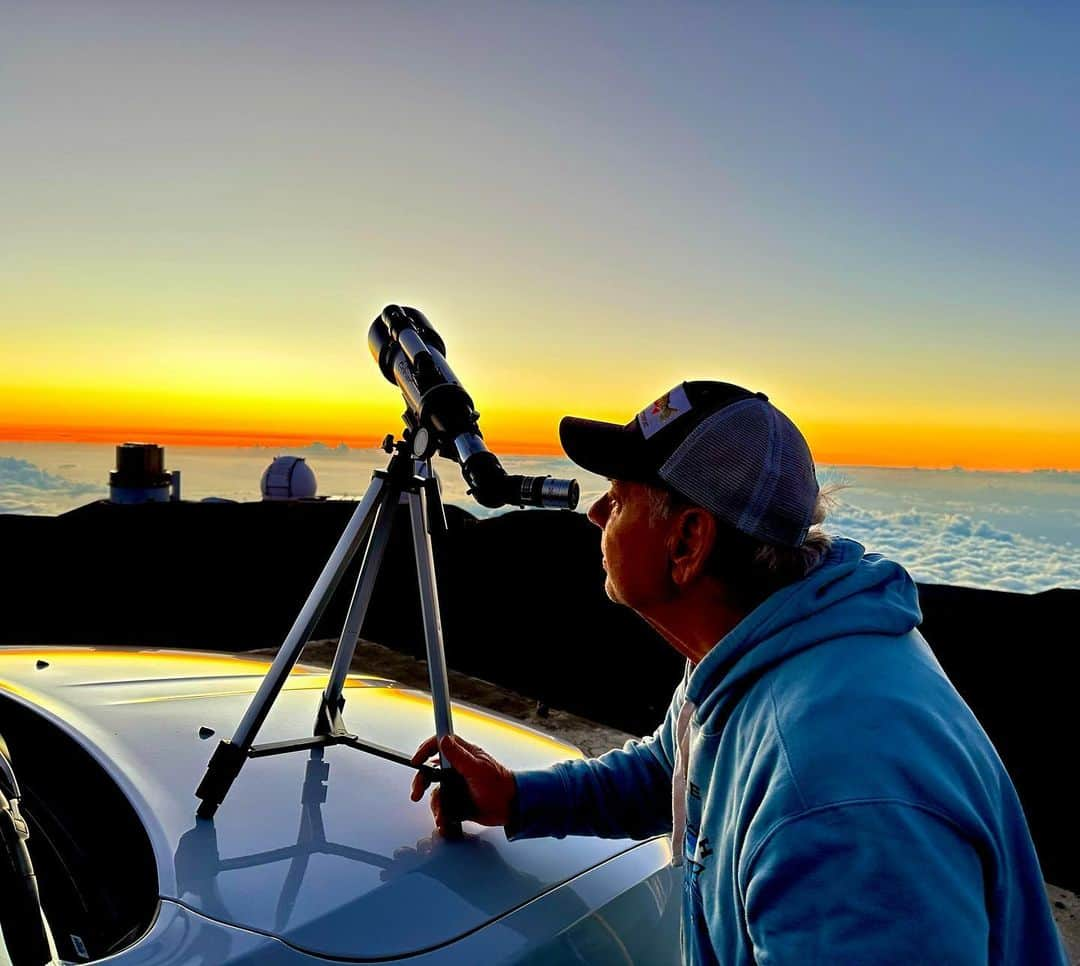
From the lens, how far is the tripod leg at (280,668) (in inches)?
63.2

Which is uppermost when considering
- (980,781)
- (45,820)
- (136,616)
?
(980,781)

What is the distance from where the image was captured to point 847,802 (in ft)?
3.40

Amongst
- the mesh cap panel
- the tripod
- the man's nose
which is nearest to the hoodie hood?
the mesh cap panel

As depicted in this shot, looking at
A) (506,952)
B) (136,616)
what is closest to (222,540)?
(136,616)

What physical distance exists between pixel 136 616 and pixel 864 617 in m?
10.1

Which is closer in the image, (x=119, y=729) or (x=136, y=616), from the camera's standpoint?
(x=119, y=729)

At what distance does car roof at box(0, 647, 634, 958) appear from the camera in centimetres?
134

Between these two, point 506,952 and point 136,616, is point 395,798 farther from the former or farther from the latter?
point 136,616

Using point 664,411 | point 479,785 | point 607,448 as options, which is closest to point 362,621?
point 479,785

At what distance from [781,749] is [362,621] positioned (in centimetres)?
117

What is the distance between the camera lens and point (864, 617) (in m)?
1.27

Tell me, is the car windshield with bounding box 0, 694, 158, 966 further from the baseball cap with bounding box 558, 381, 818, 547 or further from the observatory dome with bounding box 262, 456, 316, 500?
the observatory dome with bounding box 262, 456, 316, 500

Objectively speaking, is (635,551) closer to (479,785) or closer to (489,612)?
(479,785)

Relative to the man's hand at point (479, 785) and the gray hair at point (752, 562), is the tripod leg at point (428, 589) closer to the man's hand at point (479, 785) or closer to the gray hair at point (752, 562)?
the man's hand at point (479, 785)
